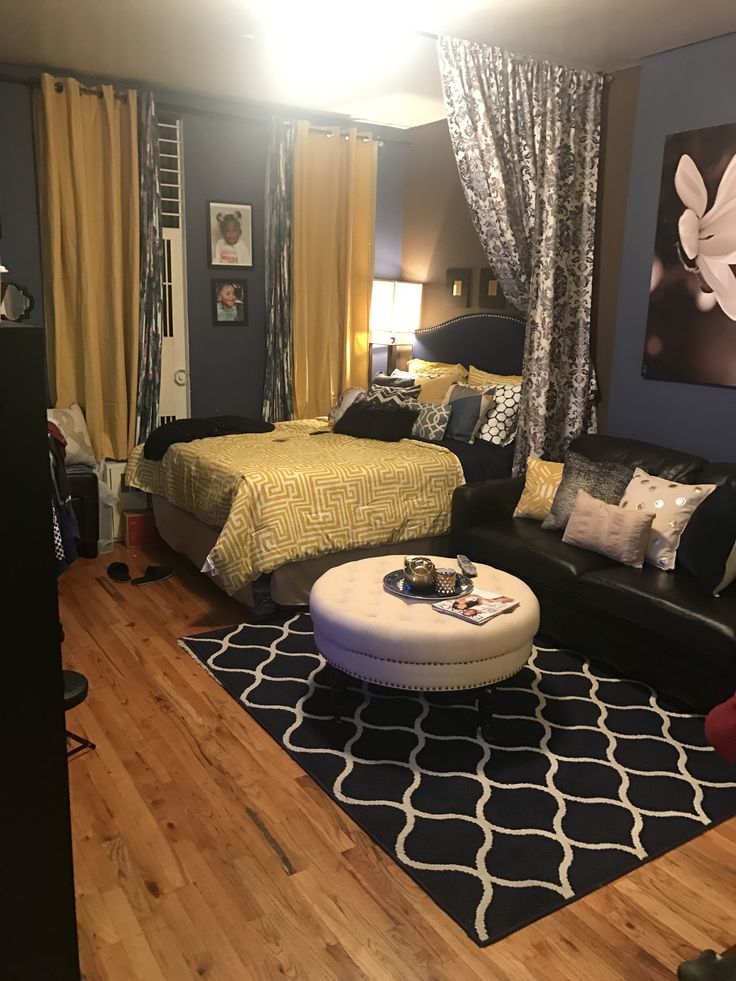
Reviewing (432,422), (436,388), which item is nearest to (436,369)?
(436,388)

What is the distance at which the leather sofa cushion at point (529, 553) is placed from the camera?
138 inches

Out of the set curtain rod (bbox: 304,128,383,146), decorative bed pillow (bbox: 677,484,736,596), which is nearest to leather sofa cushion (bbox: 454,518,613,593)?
decorative bed pillow (bbox: 677,484,736,596)

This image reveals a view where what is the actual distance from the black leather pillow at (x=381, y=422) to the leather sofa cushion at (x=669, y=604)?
169 centimetres

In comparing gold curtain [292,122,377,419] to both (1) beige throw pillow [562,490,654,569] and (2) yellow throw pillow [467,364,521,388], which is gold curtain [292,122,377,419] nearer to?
(2) yellow throw pillow [467,364,521,388]

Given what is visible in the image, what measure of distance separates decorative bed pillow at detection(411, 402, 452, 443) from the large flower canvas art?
123 cm

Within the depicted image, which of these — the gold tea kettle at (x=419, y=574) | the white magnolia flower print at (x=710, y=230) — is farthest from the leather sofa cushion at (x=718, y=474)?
the gold tea kettle at (x=419, y=574)

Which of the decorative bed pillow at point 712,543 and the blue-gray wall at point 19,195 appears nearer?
the decorative bed pillow at point 712,543

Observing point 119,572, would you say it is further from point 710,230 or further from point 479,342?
point 710,230

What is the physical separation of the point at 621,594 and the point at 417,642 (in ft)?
3.31

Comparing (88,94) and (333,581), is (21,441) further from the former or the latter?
(88,94)

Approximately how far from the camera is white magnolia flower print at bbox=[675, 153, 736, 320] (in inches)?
143

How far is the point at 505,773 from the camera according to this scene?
273 cm

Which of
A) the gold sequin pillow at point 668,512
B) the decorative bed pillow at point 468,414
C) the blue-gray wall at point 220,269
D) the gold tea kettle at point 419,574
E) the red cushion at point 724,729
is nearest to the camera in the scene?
the red cushion at point 724,729

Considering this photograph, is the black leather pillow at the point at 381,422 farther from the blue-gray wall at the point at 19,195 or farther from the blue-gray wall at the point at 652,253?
the blue-gray wall at the point at 19,195
